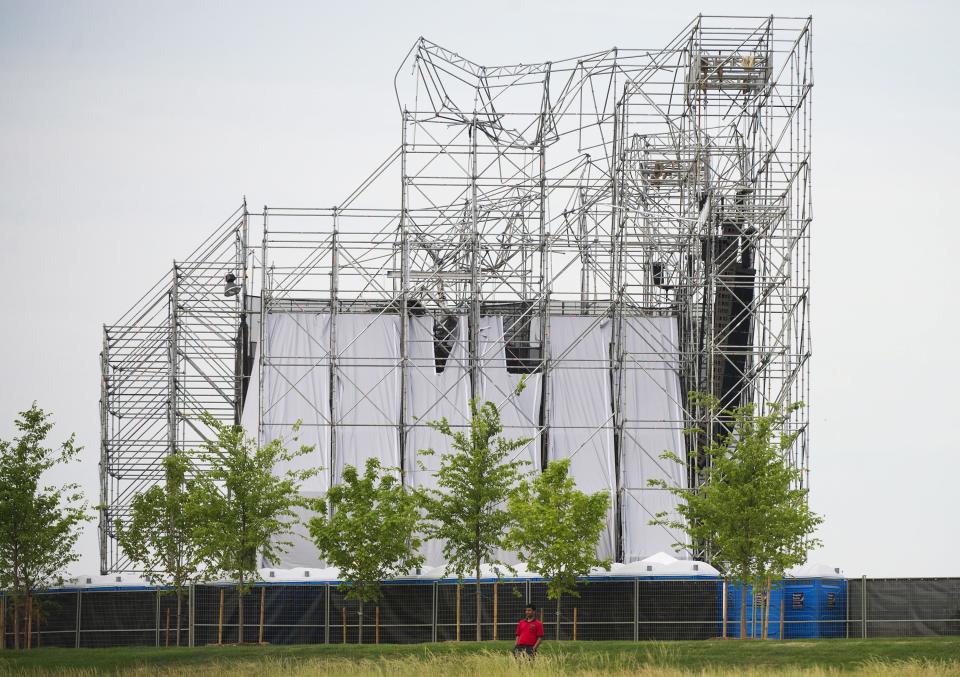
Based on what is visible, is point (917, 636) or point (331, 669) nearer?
point (331, 669)

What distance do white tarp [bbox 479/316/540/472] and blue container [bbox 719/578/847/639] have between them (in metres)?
10.5

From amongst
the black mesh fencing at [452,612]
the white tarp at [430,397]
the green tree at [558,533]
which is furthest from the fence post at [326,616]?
the white tarp at [430,397]

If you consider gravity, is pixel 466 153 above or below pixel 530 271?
above

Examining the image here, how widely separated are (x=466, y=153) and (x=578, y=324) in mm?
6443

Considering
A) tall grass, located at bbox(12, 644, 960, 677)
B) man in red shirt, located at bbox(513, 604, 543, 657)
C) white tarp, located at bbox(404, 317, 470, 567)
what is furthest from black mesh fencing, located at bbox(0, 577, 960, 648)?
man in red shirt, located at bbox(513, 604, 543, 657)

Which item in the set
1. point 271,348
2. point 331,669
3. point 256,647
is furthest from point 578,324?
point 331,669

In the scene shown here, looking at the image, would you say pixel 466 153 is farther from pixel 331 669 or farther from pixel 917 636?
pixel 331 669

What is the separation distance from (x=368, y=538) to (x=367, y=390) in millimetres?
11734

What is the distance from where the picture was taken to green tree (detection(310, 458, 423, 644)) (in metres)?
37.9

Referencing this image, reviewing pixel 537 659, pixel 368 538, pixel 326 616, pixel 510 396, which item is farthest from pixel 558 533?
pixel 510 396

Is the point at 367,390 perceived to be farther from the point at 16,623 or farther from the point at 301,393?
the point at 16,623

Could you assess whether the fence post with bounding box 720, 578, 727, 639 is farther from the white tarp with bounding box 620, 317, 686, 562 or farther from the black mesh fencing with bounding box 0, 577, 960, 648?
the white tarp with bounding box 620, 317, 686, 562

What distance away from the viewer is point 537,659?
26.4 metres

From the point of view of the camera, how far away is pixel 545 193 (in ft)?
165
